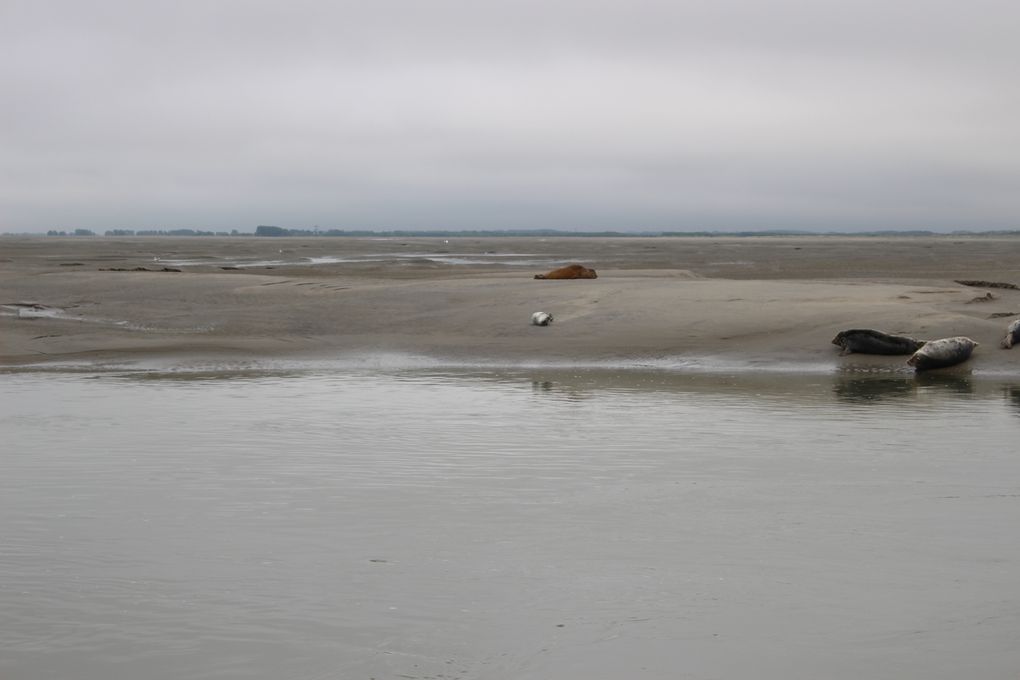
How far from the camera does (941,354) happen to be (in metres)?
14.9

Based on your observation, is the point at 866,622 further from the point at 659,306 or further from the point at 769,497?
the point at 659,306

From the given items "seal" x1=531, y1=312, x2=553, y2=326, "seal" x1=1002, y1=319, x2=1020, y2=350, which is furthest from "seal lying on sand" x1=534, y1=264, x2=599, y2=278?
"seal" x1=1002, y1=319, x2=1020, y2=350

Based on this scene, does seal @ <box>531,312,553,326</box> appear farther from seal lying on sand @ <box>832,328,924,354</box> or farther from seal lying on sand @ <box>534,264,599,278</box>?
seal lying on sand @ <box>534,264,599,278</box>

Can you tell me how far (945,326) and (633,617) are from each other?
12616mm

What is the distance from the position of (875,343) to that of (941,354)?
883 mm

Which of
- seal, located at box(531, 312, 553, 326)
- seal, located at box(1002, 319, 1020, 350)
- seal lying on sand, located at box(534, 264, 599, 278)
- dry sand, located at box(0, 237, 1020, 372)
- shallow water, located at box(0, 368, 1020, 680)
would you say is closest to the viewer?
shallow water, located at box(0, 368, 1020, 680)

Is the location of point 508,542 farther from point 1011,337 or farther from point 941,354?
point 1011,337

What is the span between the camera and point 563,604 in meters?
5.46

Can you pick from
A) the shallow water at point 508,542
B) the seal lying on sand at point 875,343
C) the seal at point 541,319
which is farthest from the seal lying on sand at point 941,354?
the seal at point 541,319

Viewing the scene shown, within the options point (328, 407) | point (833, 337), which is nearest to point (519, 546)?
point (328, 407)

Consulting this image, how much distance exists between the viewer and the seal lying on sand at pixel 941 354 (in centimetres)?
1480

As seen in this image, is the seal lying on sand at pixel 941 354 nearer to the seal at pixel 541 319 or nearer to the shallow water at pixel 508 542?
the shallow water at pixel 508 542

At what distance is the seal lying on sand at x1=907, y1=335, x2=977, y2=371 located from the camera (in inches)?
583

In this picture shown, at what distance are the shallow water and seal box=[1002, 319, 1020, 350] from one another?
15.1ft
